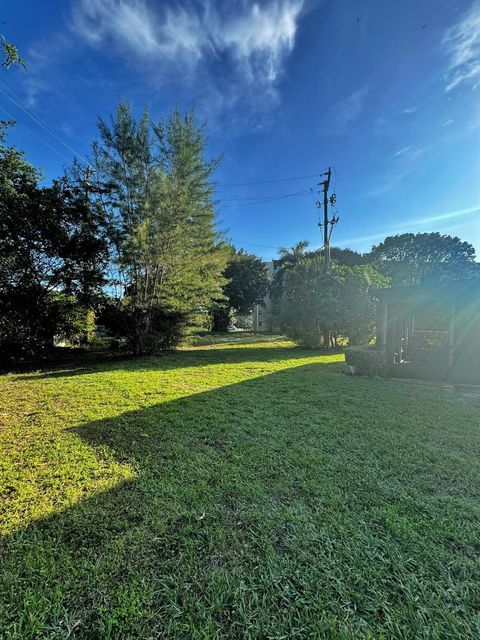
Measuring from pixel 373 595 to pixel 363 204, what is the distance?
13.9 m

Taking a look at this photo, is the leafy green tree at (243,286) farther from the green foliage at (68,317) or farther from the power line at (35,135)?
the power line at (35,135)

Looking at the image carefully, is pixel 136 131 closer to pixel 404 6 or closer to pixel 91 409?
pixel 404 6

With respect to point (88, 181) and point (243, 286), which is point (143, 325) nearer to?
point (88, 181)

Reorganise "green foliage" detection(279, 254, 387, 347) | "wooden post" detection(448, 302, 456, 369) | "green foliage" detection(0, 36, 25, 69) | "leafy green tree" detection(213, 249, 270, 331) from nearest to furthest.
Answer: "green foliage" detection(0, 36, 25, 69) → "wooden post" detection(448, 302, 456, 369) → "green foliage" detection(279, 254, 387, 347) → "leafy green tree" detection(213, 249, 270, 331)

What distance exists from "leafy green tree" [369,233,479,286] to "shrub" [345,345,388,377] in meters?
22.5

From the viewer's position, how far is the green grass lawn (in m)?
1.31

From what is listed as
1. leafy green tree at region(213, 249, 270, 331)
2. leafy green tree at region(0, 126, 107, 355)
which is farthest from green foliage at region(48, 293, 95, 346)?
leafy green tree at region(213, 249, 270, 331)

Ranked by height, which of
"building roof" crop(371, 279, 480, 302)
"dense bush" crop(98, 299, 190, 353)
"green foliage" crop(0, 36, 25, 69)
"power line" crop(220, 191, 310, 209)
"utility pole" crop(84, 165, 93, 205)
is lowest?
"dense bush" crop(98, 299, 190, 353)

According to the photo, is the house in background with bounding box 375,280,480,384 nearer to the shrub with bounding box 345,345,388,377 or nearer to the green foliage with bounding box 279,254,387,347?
the shrub with bounding box 345,345,388,377

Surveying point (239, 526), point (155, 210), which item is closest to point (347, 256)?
point (155, 210)

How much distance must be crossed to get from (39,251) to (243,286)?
1901 cm

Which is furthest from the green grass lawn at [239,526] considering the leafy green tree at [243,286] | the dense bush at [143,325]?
the leafy green tree at [243,286]

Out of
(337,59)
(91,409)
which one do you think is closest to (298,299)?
(337,59)

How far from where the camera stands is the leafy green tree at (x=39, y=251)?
7934 millimetres
